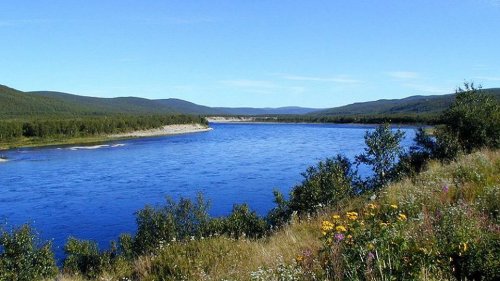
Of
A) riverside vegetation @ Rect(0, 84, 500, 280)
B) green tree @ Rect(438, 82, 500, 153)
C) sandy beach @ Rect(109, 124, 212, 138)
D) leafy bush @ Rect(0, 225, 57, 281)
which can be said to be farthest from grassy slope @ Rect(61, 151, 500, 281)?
sandy beach @ Rect(109, 124, 212, 138)

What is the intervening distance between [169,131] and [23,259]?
132349 mm

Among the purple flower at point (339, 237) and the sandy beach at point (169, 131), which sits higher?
the purple flower at point (339, 237)

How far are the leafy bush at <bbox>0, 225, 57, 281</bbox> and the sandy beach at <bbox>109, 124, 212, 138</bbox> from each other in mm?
109227

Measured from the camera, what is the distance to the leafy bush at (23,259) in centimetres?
1417

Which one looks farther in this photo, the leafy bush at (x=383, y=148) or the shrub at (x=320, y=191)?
the leafy bush at (x=383, y=148)

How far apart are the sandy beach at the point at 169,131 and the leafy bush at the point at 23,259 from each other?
358 ft

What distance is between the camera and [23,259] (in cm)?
1470

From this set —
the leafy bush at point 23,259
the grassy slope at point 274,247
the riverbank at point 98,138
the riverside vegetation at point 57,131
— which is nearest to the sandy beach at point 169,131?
the riverbank at point 98,138

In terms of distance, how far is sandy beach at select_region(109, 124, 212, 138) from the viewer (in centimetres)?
12639

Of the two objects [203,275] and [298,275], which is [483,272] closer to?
[298,275]

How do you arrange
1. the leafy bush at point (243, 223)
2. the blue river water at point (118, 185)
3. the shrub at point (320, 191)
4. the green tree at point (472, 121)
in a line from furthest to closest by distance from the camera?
1. the blue river water at point (118, 185)
2. the green tree at point (472, 121)
3. the shrub at point (320, 191)
4. the leafy bush at point (243, 223)

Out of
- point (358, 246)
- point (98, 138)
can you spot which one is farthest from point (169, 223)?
Result: point (98, 138)

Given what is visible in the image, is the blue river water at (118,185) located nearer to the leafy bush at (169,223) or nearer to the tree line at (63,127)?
the leafy bush at (169,223)

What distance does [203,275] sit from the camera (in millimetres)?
6977
